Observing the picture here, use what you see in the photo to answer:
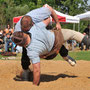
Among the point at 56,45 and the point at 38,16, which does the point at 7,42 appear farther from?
the point at 56,45

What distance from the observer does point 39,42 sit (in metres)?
4.72

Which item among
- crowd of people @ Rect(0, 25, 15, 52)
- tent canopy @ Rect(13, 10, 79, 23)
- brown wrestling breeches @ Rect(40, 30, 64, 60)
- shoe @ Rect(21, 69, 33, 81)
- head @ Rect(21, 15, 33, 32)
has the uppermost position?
head @ Rect(21, 15, 33, 32)

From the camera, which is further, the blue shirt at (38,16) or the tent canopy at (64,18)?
the tent canopy at (64,18)

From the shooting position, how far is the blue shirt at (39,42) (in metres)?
4.65

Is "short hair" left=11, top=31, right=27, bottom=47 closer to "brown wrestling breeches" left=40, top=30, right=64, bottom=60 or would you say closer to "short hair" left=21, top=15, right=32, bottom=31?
"short hair" left=21, top=15, right=32, bottom=31

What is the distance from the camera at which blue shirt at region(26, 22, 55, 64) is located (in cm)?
465

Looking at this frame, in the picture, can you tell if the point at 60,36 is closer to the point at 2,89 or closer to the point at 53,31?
the point at 53,31

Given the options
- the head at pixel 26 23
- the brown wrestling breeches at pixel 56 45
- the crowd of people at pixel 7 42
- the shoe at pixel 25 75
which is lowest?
the crowd of people at pixel 7 42

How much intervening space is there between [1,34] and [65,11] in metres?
30.9

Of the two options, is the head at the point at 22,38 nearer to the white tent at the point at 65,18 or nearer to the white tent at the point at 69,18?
the white tent at the point at 65,18

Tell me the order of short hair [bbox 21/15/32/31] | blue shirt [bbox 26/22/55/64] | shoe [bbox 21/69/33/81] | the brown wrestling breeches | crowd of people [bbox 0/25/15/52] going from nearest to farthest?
blue shirt [bbox 26/22/55/64] → short hair [bbox 21/15/32/31] → the brown wrestling breeches → shoe [bbox 21/69/33/81] → crowd of people [bbox 0/25/15/52]

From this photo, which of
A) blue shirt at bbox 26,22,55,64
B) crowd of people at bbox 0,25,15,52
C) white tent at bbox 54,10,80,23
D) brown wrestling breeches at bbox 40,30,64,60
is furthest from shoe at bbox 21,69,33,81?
white tent at bbox 54,10,80,23

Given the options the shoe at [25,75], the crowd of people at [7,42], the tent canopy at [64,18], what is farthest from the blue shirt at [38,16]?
the tent canopy at [64,18]

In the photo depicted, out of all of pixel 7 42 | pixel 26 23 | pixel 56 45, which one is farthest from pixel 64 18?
pixel 26 23
